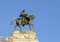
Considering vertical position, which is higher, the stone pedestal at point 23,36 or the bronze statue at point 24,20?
the bronze statue at point 24,20

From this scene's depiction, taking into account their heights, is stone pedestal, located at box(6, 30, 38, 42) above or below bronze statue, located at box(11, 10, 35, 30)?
below

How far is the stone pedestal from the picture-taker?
27.7 m

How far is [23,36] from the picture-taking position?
27844 millimetres

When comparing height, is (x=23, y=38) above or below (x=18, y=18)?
below

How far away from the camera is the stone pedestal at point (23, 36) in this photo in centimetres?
2766

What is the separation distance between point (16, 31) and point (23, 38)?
90 centimetres

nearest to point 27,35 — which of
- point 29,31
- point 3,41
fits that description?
point 29,31

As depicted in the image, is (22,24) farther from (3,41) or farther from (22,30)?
(3,41)

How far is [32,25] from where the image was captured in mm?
28359

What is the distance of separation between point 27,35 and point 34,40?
0.79m

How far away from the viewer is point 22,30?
92.2 feet

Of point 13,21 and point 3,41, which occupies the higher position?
point 13,21

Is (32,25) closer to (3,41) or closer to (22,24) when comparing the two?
(22,24)

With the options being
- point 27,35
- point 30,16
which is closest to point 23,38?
point 27,35
